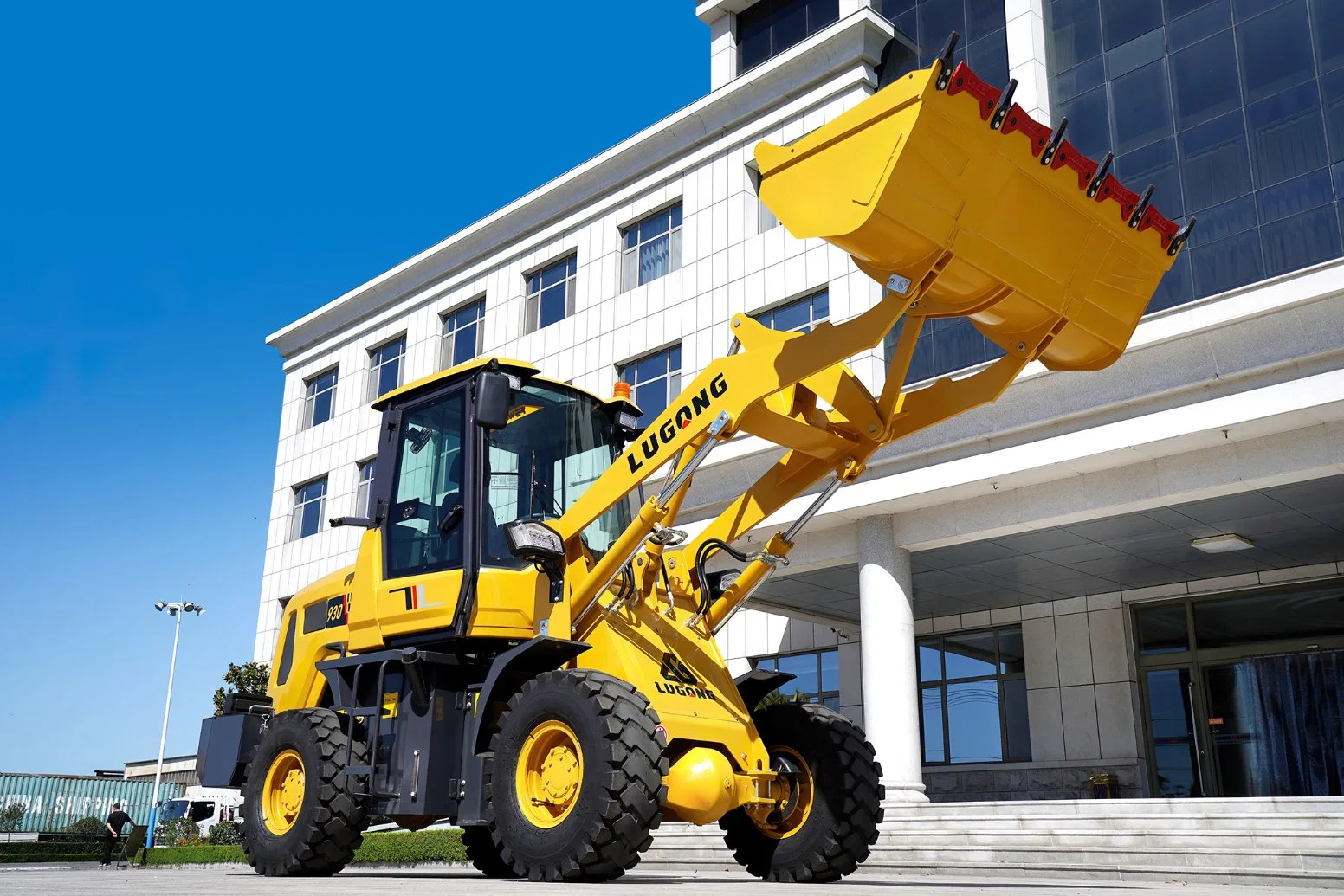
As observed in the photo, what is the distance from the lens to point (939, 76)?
6234 mm

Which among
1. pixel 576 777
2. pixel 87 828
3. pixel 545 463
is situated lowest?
pixel 87 828

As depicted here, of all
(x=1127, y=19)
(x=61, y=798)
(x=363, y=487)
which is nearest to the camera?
(x=1127, y=19)

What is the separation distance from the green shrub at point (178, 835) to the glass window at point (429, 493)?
22.6 metres

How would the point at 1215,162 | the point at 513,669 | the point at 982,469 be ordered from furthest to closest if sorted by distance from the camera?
the point at 1215,162, the point at 982,469, the point at 513,669

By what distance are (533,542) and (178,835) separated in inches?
1096

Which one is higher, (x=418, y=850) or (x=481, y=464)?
(x=481, y=464)

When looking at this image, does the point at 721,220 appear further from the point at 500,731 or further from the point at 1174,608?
the point at 500,731

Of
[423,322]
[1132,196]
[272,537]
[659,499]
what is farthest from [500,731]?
[272,537]

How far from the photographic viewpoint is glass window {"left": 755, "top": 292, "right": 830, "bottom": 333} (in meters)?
21.5

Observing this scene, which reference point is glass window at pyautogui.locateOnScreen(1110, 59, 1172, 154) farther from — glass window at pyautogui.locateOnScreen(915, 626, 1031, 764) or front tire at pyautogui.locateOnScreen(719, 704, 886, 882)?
front tire at pyautogui.locateOnScreen(719, 704, 886, 882)

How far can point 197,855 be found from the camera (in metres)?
20.4

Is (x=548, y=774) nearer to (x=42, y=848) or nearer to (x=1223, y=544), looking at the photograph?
(x=1223, y=544)

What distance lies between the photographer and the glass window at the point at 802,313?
848 inches

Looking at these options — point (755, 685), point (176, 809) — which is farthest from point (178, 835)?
point (755, 685)
